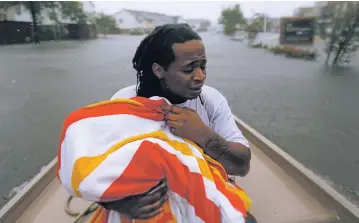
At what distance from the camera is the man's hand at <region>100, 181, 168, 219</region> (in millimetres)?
944

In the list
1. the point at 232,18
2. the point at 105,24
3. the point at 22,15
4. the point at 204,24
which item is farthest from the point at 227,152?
the point at 204,24

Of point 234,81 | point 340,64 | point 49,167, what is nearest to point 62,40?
point 234,81

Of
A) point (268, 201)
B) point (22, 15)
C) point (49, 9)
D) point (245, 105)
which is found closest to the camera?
point (268, 201)

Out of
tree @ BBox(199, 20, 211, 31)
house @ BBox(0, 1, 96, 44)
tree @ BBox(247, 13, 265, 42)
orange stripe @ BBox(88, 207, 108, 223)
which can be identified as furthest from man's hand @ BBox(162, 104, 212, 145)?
tree @ BBox(199, 20, 211, 31)

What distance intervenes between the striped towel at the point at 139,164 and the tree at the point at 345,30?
43.8 feet

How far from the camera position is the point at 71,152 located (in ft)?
3.05

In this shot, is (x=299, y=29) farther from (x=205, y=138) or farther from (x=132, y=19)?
(x=132, y=19)

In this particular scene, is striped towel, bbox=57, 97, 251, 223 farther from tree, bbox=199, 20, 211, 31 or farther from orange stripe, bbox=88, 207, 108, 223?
tree, bbox=199, 20, 211, 31

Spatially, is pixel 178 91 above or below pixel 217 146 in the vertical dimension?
above

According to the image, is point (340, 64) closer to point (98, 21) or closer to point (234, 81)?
point (234, 81)

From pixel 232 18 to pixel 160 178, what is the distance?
45.6 meters

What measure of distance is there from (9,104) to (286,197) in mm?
8755

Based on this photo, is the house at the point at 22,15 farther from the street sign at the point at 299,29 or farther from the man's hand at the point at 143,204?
the man's hand at the point at 143,204

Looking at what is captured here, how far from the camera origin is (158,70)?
115 centimetres
